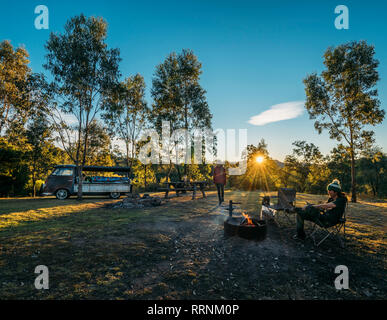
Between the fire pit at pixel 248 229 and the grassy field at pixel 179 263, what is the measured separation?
185mm

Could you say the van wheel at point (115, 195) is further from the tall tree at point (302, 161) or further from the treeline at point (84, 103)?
the tall tree at point (302, 161)

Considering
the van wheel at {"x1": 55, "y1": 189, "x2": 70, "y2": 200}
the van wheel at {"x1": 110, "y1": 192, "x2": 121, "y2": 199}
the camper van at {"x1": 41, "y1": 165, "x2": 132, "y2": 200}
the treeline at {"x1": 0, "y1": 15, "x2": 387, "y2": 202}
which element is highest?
the treeline at {"x1": 0, "y1": 15, "x2": 387, "y2": 202}

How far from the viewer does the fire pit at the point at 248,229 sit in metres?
4.80

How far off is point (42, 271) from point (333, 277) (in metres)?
5.04

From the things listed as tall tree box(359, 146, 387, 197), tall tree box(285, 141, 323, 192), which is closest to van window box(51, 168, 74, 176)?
tall tree box(285, 141, 323, 192)

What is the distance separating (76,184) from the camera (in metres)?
13.3

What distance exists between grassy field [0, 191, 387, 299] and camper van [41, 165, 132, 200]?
25.7ft

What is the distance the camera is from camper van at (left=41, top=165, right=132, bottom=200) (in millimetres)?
12789

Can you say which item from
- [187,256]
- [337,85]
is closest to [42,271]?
[187,256]

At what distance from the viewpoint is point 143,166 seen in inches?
985

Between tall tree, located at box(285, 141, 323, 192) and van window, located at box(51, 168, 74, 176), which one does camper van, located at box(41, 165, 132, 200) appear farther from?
tall tree, located at box(285, 141, 323, 192)

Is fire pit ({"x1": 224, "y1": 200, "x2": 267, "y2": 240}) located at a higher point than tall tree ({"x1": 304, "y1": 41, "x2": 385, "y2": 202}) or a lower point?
lower

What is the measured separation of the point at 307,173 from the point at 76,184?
130ft

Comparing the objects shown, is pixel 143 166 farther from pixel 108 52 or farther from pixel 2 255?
pixel 2 255
